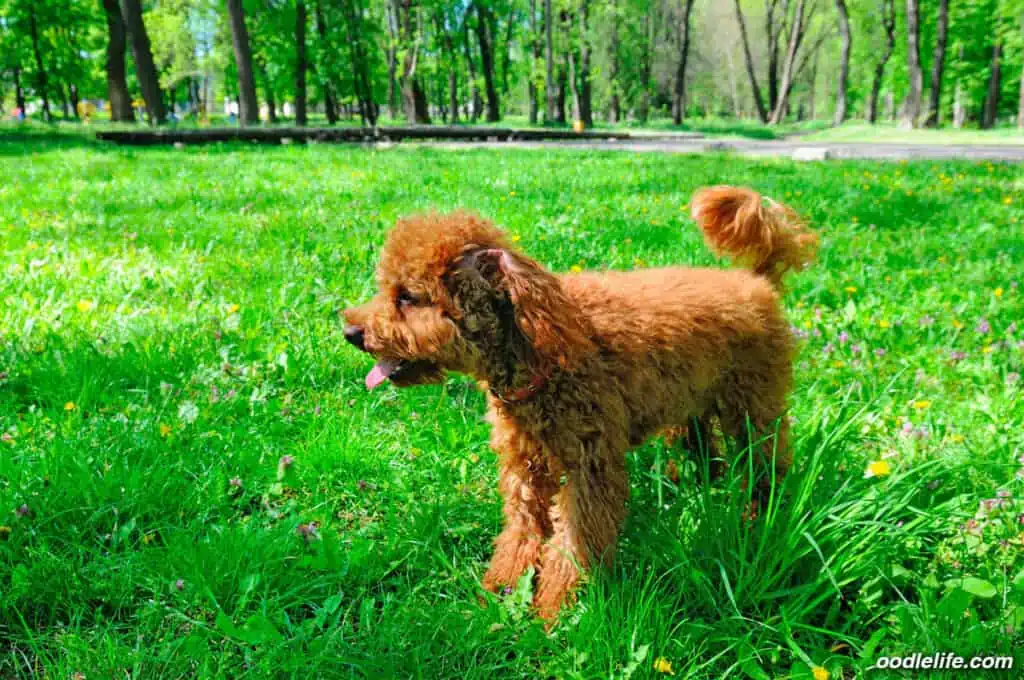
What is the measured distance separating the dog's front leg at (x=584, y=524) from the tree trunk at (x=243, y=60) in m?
23.7

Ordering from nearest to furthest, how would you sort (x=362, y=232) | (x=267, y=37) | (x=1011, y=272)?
(x=1011, y=272) < (x=362, y=232) < (x=267, y=37)

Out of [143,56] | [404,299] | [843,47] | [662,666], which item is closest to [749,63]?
[843,47]

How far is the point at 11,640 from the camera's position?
2.19 metres

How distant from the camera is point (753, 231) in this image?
3201 mm

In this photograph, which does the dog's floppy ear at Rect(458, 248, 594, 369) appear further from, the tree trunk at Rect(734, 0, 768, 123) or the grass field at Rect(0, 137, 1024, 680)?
the tree trunk at Rect(734, 0, 768, 123)

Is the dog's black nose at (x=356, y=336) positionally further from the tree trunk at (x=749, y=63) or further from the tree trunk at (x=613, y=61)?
the tree trunk at (x=749, y=63)

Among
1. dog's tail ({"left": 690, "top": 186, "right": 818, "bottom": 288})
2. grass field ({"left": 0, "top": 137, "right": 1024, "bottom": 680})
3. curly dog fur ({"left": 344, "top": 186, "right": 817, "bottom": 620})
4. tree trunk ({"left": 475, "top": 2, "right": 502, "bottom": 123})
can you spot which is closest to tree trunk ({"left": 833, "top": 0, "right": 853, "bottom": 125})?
tree trunk ({"left": 475, "top": 2, "right": 502, "bottom": 123})

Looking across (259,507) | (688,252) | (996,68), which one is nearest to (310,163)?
(688,252)

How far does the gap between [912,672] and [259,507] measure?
2.52 m

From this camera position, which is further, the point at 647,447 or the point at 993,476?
the point at 647,447

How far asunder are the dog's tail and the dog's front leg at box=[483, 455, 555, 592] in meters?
1.45

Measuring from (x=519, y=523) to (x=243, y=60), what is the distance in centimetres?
2428

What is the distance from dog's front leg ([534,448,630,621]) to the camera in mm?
2502

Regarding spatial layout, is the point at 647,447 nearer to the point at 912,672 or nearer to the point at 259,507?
the point at 912,672
